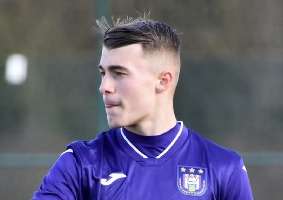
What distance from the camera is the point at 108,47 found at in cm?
297

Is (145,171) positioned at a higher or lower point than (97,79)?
lower

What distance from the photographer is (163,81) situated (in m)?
3.06

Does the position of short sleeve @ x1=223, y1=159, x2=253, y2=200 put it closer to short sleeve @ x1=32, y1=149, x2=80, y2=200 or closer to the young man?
the young man

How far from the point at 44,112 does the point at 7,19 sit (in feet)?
2.64

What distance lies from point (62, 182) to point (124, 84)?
1.33 ft

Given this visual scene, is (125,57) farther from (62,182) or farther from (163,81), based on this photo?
(62,182)

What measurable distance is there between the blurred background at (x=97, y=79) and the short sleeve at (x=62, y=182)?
3.69m

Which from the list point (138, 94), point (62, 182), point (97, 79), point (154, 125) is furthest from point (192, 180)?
point (97, 79)

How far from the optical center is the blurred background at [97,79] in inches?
261

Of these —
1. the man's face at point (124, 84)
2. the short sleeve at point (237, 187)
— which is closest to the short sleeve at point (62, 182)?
the man's face at point (124, 84)

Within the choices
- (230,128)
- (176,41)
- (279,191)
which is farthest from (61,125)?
(176,41)

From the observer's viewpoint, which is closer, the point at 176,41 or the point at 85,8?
the point at 176,41

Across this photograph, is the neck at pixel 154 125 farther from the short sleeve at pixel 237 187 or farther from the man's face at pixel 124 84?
the short sleeve at pixel 237 187

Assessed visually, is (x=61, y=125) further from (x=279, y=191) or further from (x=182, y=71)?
(x=279, y=191)
